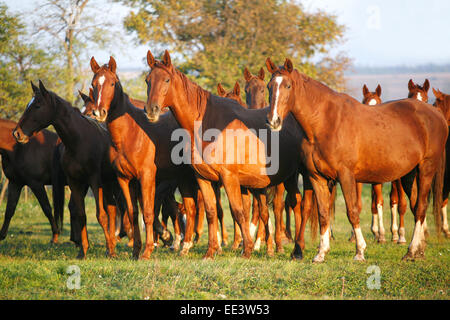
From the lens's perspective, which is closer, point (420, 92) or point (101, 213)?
point (101, 213)

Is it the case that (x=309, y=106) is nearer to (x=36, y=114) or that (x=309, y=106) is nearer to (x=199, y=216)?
(x=199, y=216)

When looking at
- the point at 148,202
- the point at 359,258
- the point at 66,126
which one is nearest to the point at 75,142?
the point at 66,126

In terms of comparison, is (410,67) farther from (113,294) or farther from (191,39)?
(113,294)

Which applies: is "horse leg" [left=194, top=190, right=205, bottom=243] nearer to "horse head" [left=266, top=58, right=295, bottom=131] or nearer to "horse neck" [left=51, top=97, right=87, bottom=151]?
"horse neck" [left=51, top=97, right=87, bottom=151]

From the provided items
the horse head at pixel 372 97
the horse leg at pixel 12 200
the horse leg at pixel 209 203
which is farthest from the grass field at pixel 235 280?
the horse leg at pixel 12 200

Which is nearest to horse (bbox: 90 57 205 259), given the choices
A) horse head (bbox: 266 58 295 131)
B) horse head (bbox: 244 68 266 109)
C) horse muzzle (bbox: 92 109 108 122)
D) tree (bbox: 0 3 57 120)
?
horse muzzle (bbox: 92 109 108 122)

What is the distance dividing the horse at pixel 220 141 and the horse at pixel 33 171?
449 centimetres

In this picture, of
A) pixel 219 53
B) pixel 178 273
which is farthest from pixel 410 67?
pixel 178 273

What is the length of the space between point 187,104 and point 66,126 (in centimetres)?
234

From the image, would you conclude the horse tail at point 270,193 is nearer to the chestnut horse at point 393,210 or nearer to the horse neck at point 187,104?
the chestnut horse at point 393,210

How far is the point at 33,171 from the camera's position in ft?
38.6

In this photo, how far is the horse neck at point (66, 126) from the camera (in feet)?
30.1

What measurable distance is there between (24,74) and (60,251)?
13.0 metres

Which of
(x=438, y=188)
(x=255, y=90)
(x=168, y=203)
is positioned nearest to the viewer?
(x=438, y=188)
